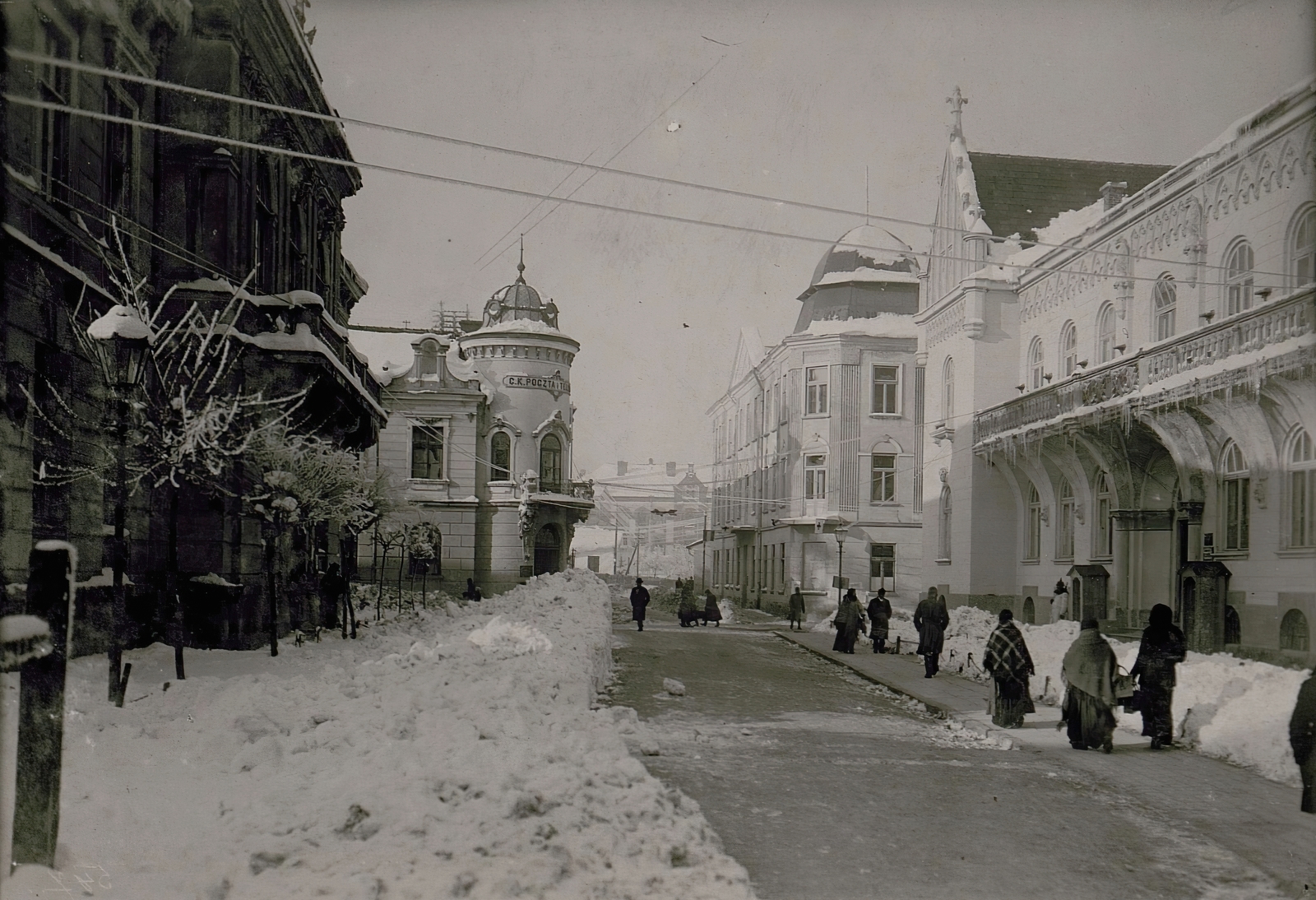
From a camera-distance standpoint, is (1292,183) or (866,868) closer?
(866,868)

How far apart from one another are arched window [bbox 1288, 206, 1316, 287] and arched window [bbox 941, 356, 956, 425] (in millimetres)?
13396

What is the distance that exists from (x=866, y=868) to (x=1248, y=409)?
1210 cm

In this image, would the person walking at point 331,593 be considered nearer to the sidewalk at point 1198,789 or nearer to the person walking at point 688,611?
the sidewalk at point 1198,789

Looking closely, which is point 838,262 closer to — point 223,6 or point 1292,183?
point 1292,183

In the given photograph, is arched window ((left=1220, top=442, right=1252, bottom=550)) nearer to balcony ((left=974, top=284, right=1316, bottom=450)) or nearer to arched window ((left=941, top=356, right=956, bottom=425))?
balcony ((left=974, top=284, right=1316, bottom=450))

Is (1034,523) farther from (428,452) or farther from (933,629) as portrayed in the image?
(428,452)

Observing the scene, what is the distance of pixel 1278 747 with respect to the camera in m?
10.8

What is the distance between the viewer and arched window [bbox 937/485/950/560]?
99.6ft

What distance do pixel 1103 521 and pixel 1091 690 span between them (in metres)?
10.9

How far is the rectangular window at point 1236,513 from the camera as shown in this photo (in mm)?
17141

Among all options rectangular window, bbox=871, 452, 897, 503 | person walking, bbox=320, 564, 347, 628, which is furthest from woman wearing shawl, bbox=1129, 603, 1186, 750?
rectangular window, bbox=871, 452, 897, 503

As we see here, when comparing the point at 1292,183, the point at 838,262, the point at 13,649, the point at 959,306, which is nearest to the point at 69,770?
the point at 13,649

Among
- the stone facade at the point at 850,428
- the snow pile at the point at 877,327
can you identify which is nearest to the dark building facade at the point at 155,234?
the stone facade at the point at 850,428

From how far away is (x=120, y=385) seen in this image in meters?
9.88
